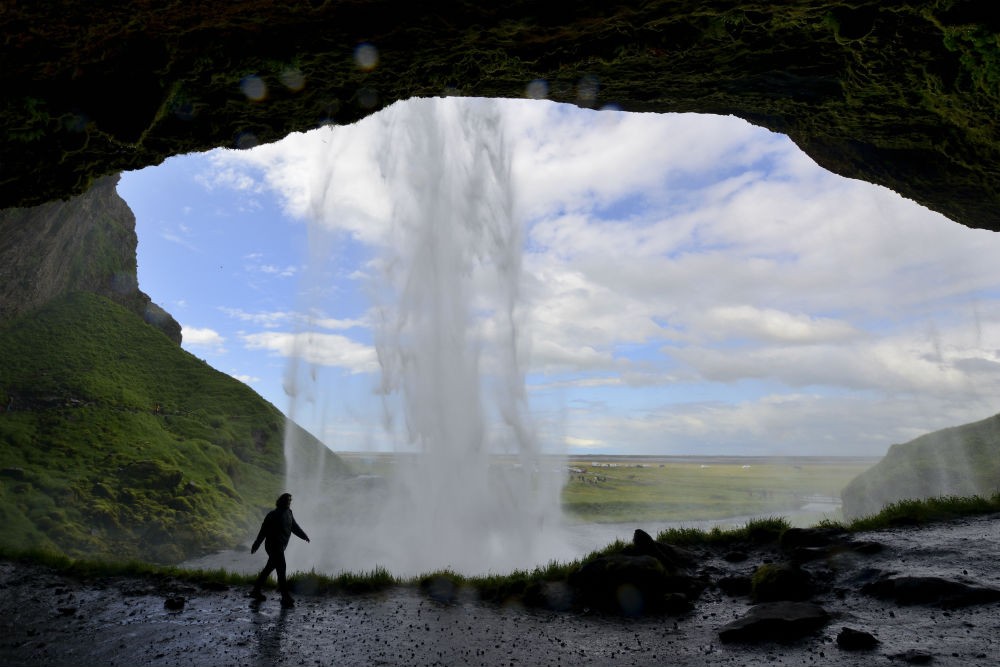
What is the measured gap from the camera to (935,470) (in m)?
41.2

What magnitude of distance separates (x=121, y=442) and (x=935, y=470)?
65.2 meters

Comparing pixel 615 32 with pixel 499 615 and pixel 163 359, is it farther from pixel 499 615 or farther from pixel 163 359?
pixel 163 359

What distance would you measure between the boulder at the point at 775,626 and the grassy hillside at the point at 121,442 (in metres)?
33.2

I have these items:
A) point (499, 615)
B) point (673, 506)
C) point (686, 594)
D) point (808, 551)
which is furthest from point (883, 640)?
point (673, 506)

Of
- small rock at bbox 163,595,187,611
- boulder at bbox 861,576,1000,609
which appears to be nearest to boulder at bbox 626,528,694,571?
boulder at bbox 861,576,1000,609

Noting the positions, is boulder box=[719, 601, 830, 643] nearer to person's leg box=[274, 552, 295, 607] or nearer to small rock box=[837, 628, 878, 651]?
small rock box=[837, 628, 878, 651]

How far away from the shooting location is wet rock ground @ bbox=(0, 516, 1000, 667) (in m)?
7.15

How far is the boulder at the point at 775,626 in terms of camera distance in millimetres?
7684

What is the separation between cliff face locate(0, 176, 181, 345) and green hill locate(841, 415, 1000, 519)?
229ft

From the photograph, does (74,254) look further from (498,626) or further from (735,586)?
(735,586)

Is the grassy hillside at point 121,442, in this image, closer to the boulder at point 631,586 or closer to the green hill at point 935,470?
the boulder at point 631,586

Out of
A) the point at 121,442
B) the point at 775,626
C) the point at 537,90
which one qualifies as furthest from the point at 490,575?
the point at 121,442

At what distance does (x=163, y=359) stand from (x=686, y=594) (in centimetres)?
6559

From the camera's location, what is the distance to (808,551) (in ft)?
36.2
